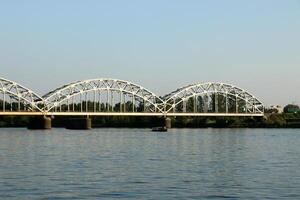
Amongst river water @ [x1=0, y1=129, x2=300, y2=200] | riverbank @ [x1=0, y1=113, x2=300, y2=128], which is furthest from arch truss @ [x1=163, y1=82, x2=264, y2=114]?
river water @ [x1=0, y1=129, x2=300, y2=200]

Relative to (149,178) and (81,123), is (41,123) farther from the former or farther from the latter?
(149,178)

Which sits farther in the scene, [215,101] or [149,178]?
[215,101]

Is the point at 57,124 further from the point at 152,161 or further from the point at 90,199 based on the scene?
the point at 90,199

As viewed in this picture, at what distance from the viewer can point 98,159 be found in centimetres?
4406

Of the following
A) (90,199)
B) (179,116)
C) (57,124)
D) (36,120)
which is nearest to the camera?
(90,199)

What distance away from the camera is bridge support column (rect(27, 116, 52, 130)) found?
135125 millimetres

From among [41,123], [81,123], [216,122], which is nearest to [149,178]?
[41,123]

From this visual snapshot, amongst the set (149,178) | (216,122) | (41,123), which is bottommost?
(149,178)

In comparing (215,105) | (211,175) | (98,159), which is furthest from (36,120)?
(211,175)

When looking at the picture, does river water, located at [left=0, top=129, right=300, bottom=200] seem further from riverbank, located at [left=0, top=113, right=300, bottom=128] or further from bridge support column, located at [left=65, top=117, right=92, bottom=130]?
riverbank, located at [left=0, top=113, right=300, bottom=128]

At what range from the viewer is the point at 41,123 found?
13638 cm

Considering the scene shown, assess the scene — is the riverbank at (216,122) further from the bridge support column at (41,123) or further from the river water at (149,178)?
the river water at (149,178)

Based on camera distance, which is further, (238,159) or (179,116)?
(179,116)

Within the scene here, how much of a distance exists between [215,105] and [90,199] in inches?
5977
